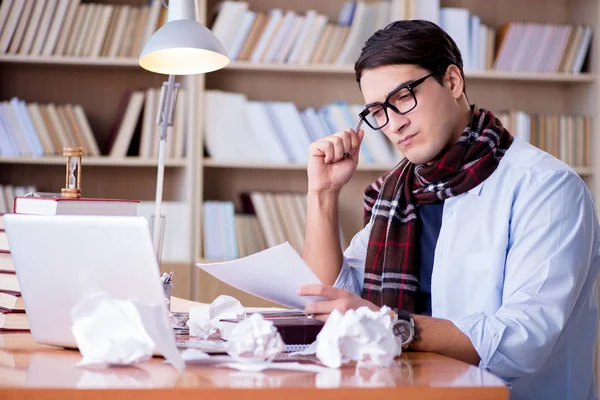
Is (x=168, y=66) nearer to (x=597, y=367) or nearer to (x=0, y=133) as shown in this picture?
(x=0, y=133)

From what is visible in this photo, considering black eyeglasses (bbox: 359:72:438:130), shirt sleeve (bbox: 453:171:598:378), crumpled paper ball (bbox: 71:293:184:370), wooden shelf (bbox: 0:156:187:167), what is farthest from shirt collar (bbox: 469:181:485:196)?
wooden shelf (bbox: 0:156:187:167)

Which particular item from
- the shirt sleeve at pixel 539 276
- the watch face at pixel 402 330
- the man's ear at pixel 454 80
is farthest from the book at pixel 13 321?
the man's ear at pixel 454 80

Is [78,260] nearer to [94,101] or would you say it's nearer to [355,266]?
[355,266]

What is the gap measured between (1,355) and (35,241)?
173mm

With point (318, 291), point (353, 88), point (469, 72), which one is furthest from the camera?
point (353, 88)

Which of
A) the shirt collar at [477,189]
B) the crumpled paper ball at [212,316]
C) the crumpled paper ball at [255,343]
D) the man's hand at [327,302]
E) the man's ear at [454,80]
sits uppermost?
the man's ear at [454,80]

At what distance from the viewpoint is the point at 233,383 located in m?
0.87

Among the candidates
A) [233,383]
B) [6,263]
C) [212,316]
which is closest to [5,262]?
[6,263]

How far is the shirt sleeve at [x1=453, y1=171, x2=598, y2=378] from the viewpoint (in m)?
1.25

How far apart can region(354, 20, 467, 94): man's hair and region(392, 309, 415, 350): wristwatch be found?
2.06ft

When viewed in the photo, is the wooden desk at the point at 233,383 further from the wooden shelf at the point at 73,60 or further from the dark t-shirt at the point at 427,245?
the wooden shelf at the point at 73,60

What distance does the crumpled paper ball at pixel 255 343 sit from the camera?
0.98 meters

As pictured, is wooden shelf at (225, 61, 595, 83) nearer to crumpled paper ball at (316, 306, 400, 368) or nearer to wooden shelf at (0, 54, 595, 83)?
wooden shelf at (0, 54, 595, 83)

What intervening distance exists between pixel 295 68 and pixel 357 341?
223 centimetres
